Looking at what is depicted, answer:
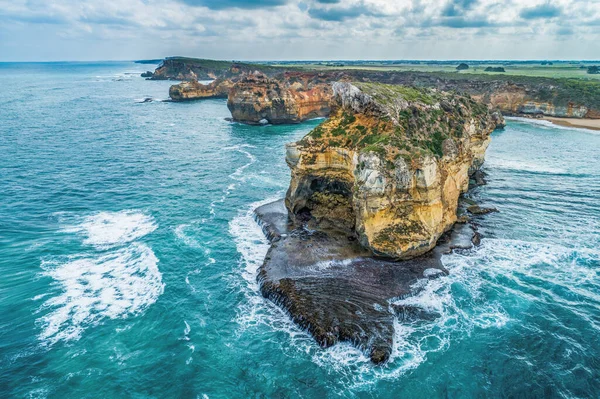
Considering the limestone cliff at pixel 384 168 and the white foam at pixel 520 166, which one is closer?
the limestone cliff at pixel 384 168

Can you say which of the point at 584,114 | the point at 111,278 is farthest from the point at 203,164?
the point at 584,114

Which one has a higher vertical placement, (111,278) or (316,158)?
(316,158)

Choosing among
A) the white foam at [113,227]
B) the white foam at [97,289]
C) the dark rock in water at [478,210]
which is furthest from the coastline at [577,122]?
the white foam at [97,289]

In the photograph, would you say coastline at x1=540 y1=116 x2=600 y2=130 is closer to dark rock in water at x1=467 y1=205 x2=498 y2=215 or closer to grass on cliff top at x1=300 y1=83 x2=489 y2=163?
grass on cliff top at x1=300 y1=83 x2=489 y2=163

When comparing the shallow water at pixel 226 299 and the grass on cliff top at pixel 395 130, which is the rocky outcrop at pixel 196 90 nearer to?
the shallow water at pixel 226 299

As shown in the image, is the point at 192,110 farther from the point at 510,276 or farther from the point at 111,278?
the point at 510,276

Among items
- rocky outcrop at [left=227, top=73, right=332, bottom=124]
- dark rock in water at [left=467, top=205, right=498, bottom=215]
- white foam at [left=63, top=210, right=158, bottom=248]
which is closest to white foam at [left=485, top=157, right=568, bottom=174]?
dark rock in water at [left=467, top=205, right=498, bottom=215]
